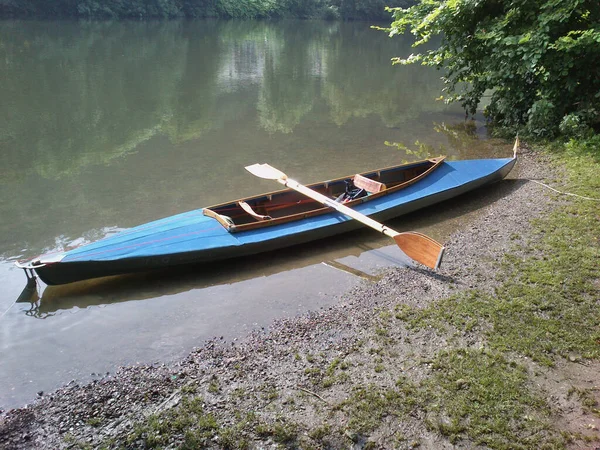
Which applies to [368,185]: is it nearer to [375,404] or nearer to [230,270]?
[230,270]

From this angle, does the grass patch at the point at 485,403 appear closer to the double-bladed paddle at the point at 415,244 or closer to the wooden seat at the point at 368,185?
the double-bladed paddle at the point at 415,244

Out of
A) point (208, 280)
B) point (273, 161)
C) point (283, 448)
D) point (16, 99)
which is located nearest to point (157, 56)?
point (16, 99)

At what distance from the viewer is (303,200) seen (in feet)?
31.2

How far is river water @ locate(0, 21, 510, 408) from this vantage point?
21.2ft

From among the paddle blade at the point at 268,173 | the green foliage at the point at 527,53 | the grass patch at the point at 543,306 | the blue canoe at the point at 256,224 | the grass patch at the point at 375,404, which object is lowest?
the grass patch at the point at 375,404

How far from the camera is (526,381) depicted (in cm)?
481

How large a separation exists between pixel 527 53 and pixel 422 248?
23.4ft

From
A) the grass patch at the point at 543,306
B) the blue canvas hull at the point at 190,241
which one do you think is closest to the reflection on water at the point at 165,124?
the blue canvas hull at the point at 190,241

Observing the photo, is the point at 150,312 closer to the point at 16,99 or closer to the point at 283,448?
the point at 283,448

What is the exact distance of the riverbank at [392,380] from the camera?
4.34 m

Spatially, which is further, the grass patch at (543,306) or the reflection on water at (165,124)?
the reflection on water at (165,124)

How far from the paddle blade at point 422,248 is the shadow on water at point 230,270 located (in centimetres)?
76

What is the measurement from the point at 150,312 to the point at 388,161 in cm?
828

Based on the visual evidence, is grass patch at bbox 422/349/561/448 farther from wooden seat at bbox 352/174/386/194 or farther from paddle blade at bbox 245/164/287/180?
paddle blade at bbox 245/164/287/180
